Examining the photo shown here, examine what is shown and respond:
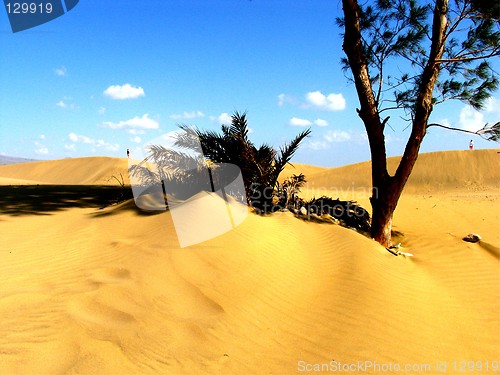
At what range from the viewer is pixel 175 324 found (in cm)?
326

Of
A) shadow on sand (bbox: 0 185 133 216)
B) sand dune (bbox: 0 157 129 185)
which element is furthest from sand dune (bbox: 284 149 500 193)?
sand dune (bbox: 0 157 129 185)

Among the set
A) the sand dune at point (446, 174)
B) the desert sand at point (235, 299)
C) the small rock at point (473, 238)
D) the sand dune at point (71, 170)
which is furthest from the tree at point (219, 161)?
the sand dune at point (71, 170)

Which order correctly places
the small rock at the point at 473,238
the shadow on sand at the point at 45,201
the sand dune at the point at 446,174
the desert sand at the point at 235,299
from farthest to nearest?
1. the sand dune at the point at 446,174
2. the shadow on sand at the point at 45,201
3. the small rock at the point at 473,238
4. the desert sand at the point at 235,299

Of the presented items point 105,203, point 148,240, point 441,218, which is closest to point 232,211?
point 148,240

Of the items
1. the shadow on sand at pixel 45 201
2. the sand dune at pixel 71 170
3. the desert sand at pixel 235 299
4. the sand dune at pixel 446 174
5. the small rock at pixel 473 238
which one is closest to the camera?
the desert sand at pixel 235 299

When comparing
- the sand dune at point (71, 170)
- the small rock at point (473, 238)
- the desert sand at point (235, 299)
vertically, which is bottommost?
the small rock at point (473, 238)

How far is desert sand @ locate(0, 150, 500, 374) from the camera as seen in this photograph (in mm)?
2902

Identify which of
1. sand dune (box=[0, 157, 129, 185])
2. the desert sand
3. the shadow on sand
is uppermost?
sand dune (box=[0, 157, 129, 185])

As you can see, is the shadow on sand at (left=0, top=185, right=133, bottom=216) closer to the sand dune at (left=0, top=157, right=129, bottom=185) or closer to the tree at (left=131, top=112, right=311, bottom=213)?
the tree at (left=131, top=112, right=311, bottom=213)

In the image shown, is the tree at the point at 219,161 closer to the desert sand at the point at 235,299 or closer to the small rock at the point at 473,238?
the desert sand at the point at 235,299

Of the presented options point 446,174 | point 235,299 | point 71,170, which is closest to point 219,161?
point 235,299

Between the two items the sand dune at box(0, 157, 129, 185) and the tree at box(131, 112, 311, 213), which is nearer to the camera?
the tree at box(131, 112, 311, 213)

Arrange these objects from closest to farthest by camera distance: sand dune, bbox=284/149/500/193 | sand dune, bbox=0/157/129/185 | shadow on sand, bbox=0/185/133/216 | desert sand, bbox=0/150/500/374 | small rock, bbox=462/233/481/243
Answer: desert sand, bbox=0/150/500/374, small rock, bbox=462/233/481/243, shadow on sand, bbox=0/185/133/216, sand dune, bbox=284/149/500/193, sand dune, bbox=0/157/129/185

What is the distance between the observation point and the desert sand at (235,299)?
2902mm
